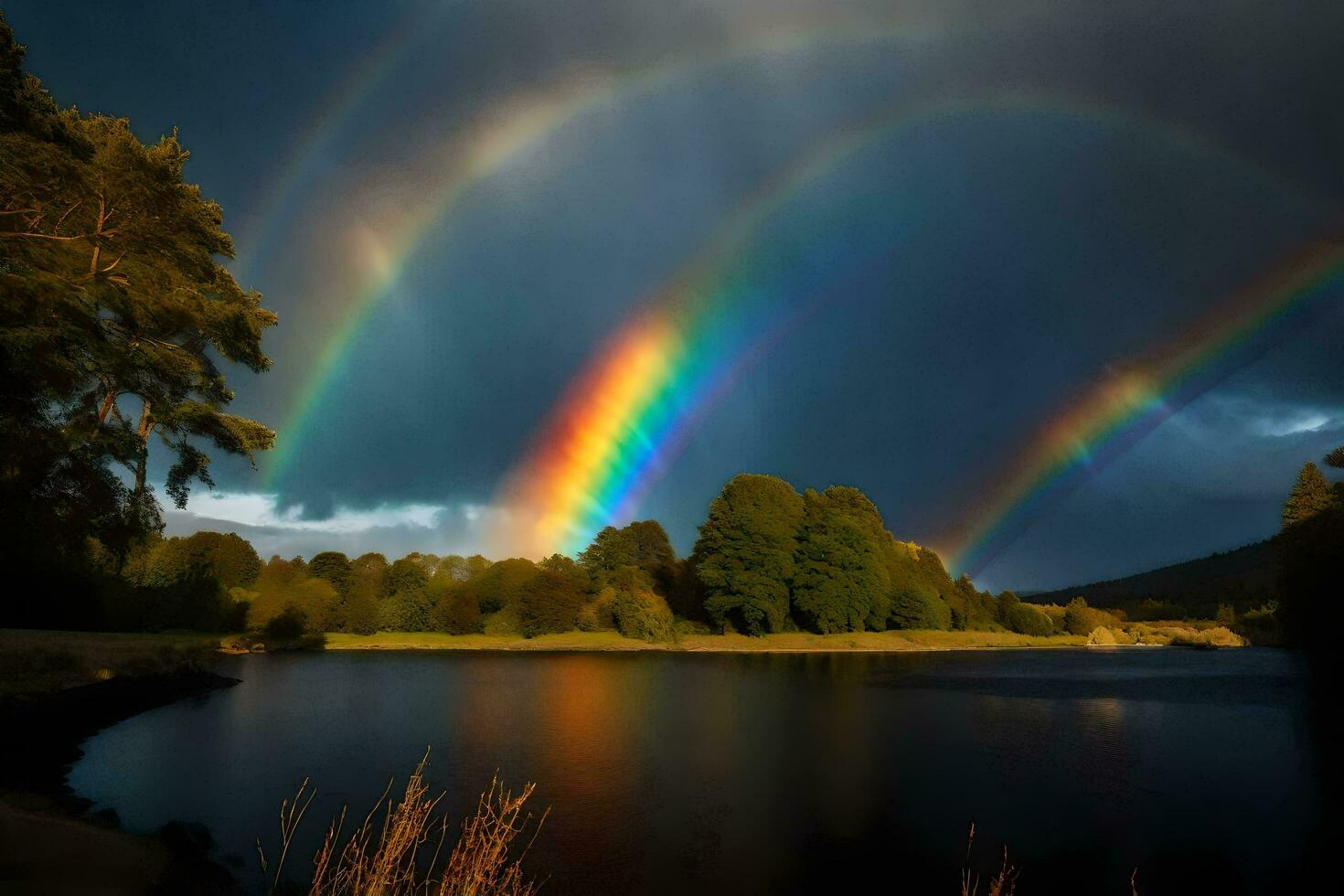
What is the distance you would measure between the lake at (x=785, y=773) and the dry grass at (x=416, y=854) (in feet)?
1.73

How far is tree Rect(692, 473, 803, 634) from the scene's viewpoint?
74.7m

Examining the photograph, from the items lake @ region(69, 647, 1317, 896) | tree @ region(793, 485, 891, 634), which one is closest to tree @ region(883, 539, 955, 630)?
tree @ region(793, 485, 891, 634)

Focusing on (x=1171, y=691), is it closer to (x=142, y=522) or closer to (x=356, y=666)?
(x=142, y=522)

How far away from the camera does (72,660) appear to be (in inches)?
1179

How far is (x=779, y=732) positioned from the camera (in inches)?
1022

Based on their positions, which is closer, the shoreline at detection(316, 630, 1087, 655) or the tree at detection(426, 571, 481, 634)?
the shoreline at detection(316, 630, 1087, 655)

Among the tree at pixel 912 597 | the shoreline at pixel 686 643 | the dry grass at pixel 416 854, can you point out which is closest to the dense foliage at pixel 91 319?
the dry grass at pixel 416 854

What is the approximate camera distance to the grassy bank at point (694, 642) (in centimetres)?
7425

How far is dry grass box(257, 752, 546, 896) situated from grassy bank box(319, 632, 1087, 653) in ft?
194

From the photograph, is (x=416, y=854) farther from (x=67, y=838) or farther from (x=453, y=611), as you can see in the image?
(x=453, y=611)

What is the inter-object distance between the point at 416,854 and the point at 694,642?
210 ft

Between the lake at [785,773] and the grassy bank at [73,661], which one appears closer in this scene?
the lake at [785,773]

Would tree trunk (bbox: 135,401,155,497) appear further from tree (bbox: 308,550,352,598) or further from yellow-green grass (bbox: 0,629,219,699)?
tree (bbox: 308,550,352,598)

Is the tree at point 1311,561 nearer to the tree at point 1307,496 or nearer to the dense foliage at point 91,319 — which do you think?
the tree at point 1307,496
